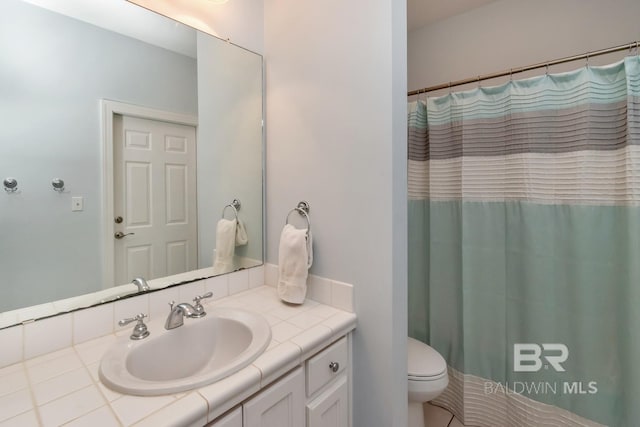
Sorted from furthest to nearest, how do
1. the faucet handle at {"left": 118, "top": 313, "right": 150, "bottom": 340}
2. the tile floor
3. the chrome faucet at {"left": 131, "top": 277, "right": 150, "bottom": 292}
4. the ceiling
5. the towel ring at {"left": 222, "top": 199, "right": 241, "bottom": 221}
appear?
the ceiling
the tile floor
the towel ring at {"left": 222, "top": 199, "right": 241, "bottom": 221}
the chrome faucet at {"left": 131, "top": 277, "right": 150, "bottom": 292}
the faucet handle at {"left": 118, "top": 313, "right": 150, "bottom": 340}

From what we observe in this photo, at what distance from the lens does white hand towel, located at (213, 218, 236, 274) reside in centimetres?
127

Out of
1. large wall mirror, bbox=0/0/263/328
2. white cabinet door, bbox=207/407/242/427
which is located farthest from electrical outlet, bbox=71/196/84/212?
white cabinet door, bbox=207/407/242/427

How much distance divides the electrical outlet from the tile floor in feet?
6.77

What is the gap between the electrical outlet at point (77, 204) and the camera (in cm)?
92

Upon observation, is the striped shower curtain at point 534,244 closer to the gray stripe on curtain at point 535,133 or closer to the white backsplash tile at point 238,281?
the gray stripe on curtain at point 535,133

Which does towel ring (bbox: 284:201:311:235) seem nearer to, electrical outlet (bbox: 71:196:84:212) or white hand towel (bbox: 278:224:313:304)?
white hand towel (bbox: 278:224:313:304)

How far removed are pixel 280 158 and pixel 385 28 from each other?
69 centimetres

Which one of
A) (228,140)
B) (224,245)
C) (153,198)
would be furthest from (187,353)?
(228,140)

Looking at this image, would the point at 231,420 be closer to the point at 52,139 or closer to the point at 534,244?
the point at 52,139

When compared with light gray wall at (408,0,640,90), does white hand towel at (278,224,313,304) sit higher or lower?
lower

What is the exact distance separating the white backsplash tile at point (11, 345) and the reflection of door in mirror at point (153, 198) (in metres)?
0.27

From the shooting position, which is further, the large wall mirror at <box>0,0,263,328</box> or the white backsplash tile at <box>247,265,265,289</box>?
the white backsplash tile at <box>247,265,265,289</box>

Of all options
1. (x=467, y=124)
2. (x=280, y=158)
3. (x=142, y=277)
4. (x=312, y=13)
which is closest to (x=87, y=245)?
(x=142, y=277)

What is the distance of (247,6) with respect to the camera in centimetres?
137
